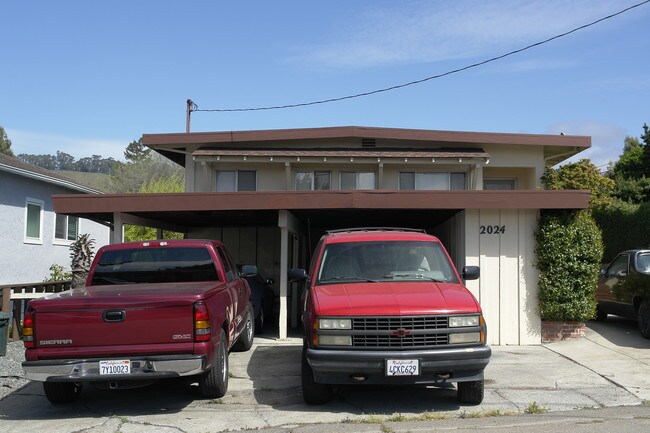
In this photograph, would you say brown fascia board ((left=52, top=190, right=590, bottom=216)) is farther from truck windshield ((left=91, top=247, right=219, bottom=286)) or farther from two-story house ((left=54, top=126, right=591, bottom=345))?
truck windshield ((left=91, top=247, right=219, bottom=286))

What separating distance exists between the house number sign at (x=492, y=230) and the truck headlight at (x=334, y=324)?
554cm

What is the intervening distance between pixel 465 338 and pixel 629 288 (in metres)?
7.14

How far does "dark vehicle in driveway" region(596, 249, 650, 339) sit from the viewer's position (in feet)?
37.9

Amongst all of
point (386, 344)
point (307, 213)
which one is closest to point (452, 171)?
point (307, 213)

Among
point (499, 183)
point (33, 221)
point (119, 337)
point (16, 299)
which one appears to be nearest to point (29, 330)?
point (119, 337)

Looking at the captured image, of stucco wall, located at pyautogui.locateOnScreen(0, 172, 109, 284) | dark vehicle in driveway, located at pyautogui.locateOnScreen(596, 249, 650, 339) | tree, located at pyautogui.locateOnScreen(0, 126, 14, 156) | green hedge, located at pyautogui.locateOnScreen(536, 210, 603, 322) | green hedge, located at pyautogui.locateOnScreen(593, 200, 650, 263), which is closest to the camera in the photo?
green hedge, located at pyautogui.locateOnScreen(536, 210, 603, 322)

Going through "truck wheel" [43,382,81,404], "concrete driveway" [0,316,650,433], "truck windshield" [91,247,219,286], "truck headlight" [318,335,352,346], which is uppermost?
"truck windshield" [91,247,219,286]

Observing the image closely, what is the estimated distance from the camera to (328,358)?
21.2 ft

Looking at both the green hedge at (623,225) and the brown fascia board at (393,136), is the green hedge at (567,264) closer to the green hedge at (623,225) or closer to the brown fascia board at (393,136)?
the brown fascia board at (393,136)

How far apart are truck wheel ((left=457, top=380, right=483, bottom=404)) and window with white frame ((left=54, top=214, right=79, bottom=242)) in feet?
56.3

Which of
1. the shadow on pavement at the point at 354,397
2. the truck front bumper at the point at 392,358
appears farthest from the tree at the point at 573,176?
the truck front bumper at the point at 392,358

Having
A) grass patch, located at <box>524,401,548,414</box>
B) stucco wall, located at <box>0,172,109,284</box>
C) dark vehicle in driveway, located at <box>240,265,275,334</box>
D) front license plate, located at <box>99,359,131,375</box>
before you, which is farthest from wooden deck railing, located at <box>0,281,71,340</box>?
grass patch, located at <box>524,401,548,414</box>

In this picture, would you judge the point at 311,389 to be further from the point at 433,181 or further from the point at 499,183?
the point at 499,183

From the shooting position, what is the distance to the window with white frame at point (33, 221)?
61.5 ft
